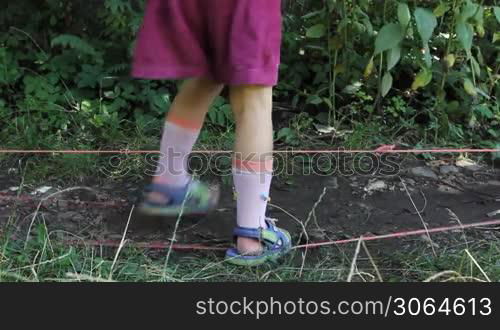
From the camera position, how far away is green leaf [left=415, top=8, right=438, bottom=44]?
7.60 ft

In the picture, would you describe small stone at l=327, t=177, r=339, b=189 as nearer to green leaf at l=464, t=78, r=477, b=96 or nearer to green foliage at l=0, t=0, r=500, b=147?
green foliage at l=0, t=0, r=500, b=147

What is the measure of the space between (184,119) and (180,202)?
262 mm

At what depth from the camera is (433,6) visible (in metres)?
2.70

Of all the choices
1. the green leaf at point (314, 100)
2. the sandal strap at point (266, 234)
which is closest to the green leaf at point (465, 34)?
the green leaf at point (314, 100)

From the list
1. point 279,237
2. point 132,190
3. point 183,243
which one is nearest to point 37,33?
point 132,190

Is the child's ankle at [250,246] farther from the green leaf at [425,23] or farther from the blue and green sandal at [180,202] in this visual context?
the green leaf at [425,23]

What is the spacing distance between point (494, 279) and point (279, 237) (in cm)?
55

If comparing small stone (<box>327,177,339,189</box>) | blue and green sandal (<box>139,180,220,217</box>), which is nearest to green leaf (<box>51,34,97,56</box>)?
blue and green sandal (<box>139,180,220,217</box>)

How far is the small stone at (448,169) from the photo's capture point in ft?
8.41

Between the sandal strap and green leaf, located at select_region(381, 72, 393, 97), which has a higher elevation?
green leaf, located at select_region(381, 72, 393, 97)

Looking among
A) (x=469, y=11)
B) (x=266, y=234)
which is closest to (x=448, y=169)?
(x=469, y=11)

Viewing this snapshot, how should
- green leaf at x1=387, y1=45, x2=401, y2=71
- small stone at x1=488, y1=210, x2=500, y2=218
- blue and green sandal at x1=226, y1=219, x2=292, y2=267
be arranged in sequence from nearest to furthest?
blue and green sandal at x1=226, y1=219, x2=292, y2=267
small stone at x1=488, y1=210, x2=500, y2=218
green leaf at x1=387, y1=45, x2=401, y2=71

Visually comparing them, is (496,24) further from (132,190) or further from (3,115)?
(3,115)

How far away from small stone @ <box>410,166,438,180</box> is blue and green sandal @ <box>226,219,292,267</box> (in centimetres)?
83
